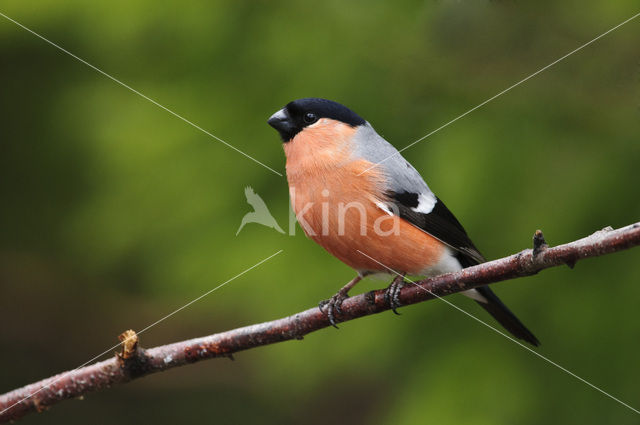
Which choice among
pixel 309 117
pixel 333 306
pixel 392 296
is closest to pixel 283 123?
pixel 309 117

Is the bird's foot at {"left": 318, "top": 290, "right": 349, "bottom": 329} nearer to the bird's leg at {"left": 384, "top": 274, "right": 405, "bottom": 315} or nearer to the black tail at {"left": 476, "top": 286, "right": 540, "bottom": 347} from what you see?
the bird's leg at {"left": 384, "top": 274, "right": 405, "bottom": 315}

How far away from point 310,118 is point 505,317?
135cm

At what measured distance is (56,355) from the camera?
5266 mm

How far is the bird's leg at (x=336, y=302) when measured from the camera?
313cm

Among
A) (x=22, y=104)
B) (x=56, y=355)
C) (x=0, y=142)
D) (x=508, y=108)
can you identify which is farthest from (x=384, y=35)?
(x=56, y=355)

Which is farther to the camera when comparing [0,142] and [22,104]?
[0,142]

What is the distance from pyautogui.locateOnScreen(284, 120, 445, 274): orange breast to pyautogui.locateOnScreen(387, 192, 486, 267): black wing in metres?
0.05

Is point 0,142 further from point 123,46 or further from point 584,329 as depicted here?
point 584,329

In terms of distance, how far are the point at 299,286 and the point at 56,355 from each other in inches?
96.4

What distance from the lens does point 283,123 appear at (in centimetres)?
363

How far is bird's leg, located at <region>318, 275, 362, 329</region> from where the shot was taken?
313 centimetres

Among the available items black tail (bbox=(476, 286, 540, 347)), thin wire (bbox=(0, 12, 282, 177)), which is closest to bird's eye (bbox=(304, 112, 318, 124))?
thin wire (bbox=(0, 12, 282, 177))

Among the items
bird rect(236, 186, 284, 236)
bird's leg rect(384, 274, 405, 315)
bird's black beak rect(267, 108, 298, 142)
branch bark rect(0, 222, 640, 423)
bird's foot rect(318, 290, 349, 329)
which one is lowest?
branch bark rect(0, 222, 640, 423)

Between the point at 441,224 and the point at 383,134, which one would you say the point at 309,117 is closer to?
the point at 383,134
